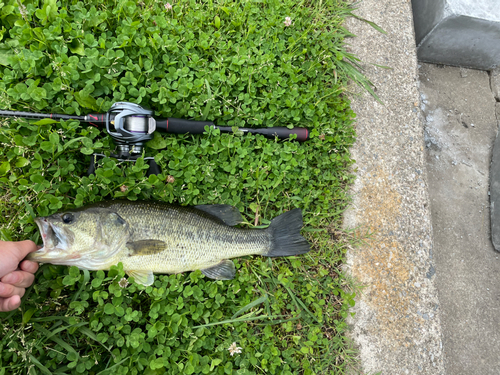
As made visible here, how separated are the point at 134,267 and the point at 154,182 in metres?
0.77

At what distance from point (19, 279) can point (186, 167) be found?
164cm

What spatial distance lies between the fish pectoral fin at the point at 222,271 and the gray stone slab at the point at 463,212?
2.91 m

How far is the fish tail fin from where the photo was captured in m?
3.10

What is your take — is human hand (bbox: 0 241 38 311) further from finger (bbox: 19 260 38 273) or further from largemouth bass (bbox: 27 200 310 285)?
largemouth bass (bbox: 27 200 310 285)

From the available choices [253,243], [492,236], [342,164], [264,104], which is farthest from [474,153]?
[253,243]

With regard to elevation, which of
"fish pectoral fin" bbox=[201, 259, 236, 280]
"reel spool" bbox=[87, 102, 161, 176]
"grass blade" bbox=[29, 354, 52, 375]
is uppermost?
"reel spool" bbox=[87, 102, 161, 176]

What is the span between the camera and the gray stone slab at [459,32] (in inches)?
162

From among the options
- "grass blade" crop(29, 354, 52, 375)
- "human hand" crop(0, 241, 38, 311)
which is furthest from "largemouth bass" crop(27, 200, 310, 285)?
"grass blade" crop(29, 354, 52, 375)

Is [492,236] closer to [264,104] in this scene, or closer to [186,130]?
[264,104]

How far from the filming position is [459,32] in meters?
4.33

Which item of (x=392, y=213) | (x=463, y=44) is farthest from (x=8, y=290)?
(x=463, y=44)

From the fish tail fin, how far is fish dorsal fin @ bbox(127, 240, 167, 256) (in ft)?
3.32

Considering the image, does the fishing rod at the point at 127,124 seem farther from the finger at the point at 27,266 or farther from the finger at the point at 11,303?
the finger at the point at 11,303

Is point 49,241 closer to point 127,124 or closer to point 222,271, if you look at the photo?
point 127,124
